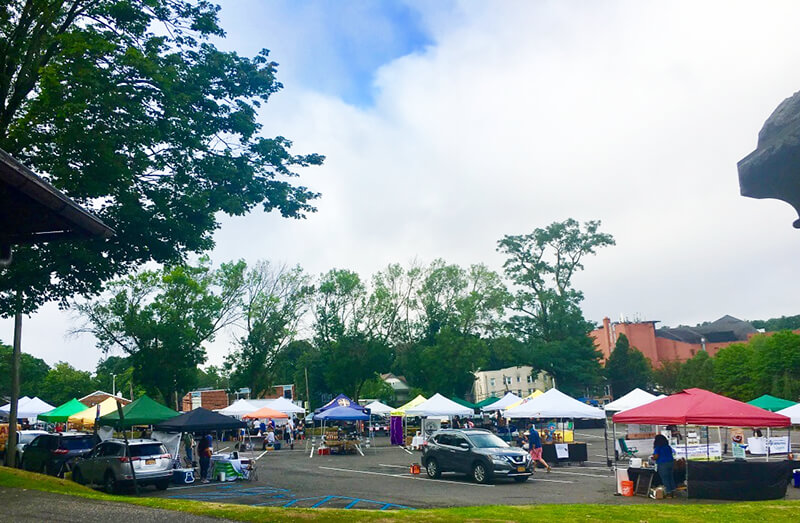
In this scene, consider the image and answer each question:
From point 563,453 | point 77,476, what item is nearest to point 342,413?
point 563,453

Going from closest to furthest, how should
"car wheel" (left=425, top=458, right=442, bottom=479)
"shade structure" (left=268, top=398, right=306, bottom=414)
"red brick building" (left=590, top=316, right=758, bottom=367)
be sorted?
"car wheel" (left=425, top=458, right=442, bottom=479) < "shade structure" (left=268, top=398, right=306, bottom=414) < "red brick building" (left=590, top=316, right=758, bottom=367)

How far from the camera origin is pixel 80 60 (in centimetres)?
1673

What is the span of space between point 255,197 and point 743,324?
99.6m

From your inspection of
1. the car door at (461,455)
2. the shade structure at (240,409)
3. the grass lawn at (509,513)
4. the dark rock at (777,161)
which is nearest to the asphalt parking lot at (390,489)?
the car door at (461,455)

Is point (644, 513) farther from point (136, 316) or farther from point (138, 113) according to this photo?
point (136, 316)

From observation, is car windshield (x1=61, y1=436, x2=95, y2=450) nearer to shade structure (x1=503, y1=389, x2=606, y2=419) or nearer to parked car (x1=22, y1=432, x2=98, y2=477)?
parked car (x1=22, y1=432, x2=98, y2=477)

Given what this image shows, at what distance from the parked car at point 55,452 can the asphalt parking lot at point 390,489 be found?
239 inches

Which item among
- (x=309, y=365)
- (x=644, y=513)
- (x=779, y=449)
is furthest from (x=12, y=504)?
(x=309, y=365)

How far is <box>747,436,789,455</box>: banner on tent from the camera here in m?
26.1

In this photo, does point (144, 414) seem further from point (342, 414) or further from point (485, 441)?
point (485, 441)

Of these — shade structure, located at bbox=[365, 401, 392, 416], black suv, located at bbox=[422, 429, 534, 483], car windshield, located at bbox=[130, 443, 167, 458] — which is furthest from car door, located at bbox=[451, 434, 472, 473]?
shade structure, located at bbox=[365, 401, 392, 416]

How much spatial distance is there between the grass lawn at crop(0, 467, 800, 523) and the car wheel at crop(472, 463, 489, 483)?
7383 millimetres

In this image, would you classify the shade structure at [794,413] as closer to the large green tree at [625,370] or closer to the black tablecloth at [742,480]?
the black tablecloth at [742,480]

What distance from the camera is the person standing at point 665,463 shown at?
16.5 m
